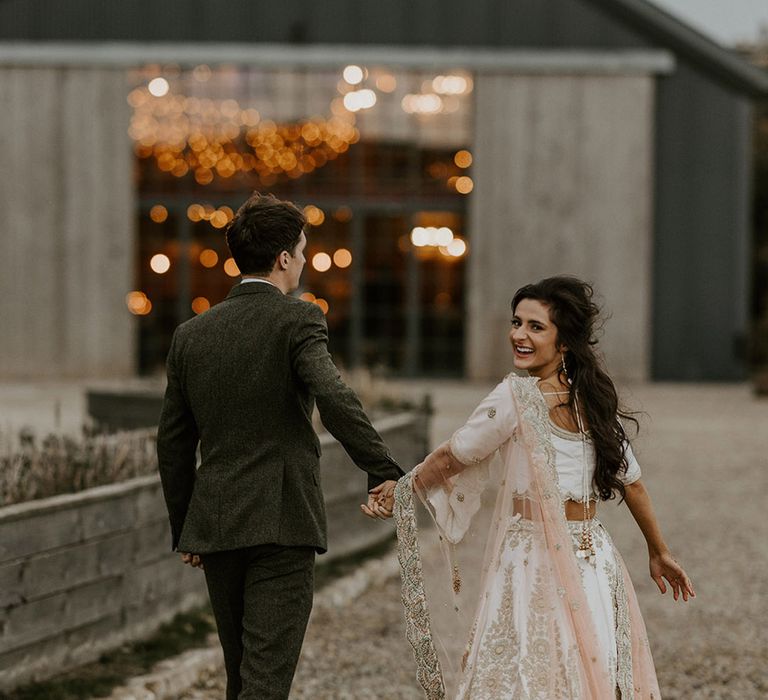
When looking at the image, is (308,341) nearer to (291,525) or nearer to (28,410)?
(291,525)

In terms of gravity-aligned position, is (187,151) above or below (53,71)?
below

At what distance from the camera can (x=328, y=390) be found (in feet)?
11.1

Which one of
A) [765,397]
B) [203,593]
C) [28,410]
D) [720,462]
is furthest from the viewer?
[765,397]

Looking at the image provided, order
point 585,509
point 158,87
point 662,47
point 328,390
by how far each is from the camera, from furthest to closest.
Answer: point 662,47 → point 158,87 → point 585,509 → point 328,390

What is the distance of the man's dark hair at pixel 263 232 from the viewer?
3449 millimetres

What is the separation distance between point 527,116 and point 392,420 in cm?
1361

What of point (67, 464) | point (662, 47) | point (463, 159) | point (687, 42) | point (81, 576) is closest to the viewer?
point (81, 576)

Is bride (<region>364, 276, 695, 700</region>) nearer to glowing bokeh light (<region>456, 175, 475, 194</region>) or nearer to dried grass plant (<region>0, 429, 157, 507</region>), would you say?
dried grass plant (<region>0, 429, 157, 507</region>)

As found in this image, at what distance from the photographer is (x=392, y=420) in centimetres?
846

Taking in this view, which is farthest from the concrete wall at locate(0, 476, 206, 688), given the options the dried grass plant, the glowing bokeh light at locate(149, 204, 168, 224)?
the glowing bokeh light at locate(149, 204, 168, 224)

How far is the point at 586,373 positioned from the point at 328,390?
2.39ft

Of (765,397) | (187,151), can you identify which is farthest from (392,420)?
(187,151)

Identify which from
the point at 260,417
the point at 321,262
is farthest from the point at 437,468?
the point at 321,262

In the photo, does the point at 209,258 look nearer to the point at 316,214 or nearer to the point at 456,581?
the point at 316,214
